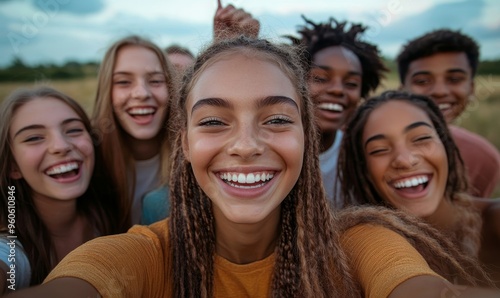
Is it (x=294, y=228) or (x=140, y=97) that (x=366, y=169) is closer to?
(x=294, y=228)

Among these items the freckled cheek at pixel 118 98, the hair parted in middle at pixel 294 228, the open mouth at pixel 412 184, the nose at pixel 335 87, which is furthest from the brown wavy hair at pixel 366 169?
the freckled cheek at pixel 118 98

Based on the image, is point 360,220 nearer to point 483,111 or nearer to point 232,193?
point 232,193

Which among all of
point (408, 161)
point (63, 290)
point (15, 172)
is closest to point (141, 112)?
point (15, 172)

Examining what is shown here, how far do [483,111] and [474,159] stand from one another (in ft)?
29.1

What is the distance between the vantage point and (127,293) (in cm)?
202

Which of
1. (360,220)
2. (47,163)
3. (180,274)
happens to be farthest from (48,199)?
(360,220)

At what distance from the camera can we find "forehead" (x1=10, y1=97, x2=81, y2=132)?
331cm

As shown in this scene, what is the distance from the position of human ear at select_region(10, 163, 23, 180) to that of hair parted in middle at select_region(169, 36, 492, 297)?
1.39 metres

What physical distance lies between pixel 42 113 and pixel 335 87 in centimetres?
249

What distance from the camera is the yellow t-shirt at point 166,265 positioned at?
192 cm

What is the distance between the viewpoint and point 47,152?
3256 mm

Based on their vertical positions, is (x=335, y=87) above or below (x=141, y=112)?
above

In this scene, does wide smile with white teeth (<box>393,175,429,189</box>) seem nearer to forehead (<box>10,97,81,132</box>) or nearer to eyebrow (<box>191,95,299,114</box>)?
eyebrow (<box>191,95,299,114</box>)

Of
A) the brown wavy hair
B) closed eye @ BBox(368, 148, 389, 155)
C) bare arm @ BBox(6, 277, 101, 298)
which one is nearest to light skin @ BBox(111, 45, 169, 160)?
the brown wavy hair
